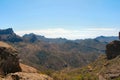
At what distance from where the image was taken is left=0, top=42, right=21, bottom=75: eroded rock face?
25250 millimetres

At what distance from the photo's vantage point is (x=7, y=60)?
25703mm

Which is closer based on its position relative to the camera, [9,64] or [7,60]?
[7,60]

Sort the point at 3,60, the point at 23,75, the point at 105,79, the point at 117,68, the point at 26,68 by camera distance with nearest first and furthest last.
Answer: the point at 23,75 → the point at 3,60 → the point at 26,68 → the point at 105,79 → the point at 117,68

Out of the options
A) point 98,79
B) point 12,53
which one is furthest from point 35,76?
point 98,79

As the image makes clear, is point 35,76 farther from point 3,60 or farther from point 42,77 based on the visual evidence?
point 3,60

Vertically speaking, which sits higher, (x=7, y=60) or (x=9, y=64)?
(x=7, y=60)

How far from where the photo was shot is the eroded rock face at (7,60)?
25250 mm

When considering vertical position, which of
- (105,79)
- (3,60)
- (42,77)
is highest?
(3,60)

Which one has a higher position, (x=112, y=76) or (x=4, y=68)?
(x=4, y=68)

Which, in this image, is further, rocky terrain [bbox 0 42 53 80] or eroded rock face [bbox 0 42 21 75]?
eroded rock face [bbox 0 42 21 75]

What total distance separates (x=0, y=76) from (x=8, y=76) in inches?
31.4

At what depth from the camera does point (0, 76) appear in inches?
926

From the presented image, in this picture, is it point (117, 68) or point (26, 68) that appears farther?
point (117, 68)

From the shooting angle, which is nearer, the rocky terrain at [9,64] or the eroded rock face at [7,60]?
the rocky terrain at [9,64]
